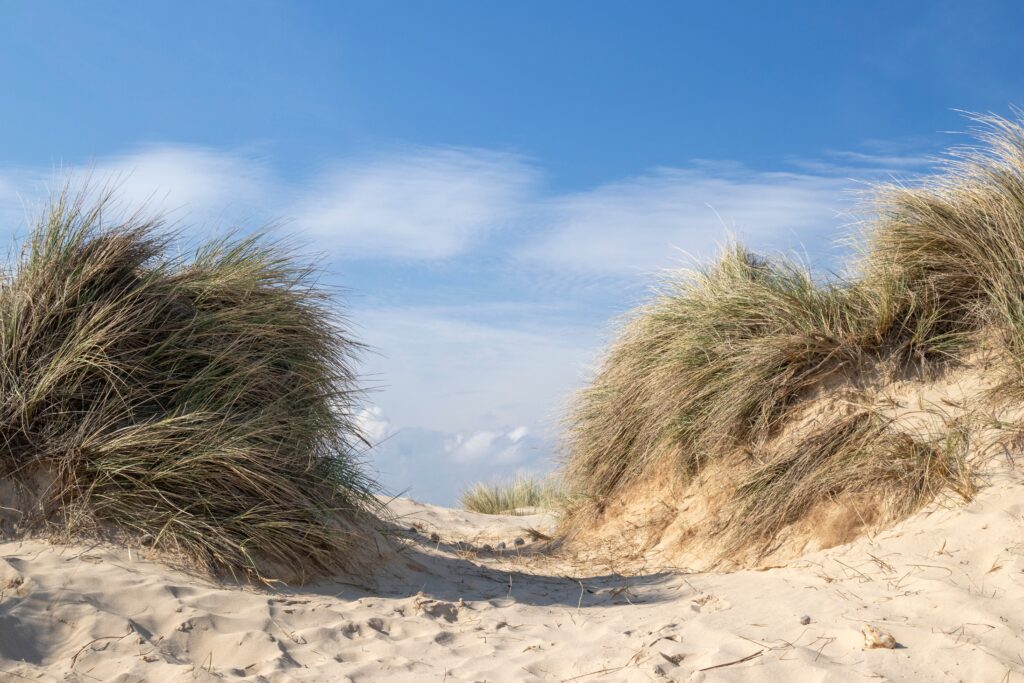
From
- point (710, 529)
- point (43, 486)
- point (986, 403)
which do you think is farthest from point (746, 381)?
point (43, 486)

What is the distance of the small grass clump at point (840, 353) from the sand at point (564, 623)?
20.8 inches

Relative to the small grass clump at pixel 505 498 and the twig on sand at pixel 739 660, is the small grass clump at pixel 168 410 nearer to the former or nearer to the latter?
the twig on sand at pixel 739 660

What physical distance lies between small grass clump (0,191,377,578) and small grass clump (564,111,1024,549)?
2.56 m

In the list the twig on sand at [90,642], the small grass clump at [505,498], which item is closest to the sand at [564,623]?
the twig on sand at [90,642]

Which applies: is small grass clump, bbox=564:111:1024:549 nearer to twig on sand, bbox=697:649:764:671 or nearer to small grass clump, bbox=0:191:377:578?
twig on sand, bbox=697:649:764:671

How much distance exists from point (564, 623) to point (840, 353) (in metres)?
2.97

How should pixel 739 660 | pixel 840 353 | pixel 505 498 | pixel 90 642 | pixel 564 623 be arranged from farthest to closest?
1. pixel 505 498
2. pixel 840 353
3. pixel 564 623
4. pixel 90 642
5. pixel 739 660

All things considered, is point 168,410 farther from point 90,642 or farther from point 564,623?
point 564,623

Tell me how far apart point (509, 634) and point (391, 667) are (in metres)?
0.70

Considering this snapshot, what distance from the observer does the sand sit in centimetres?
329

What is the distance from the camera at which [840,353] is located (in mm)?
5879

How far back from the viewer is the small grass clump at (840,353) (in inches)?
201

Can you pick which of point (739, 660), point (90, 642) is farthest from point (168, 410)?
point (739, 660)

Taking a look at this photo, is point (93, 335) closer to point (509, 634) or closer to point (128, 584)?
point (128, 584)
